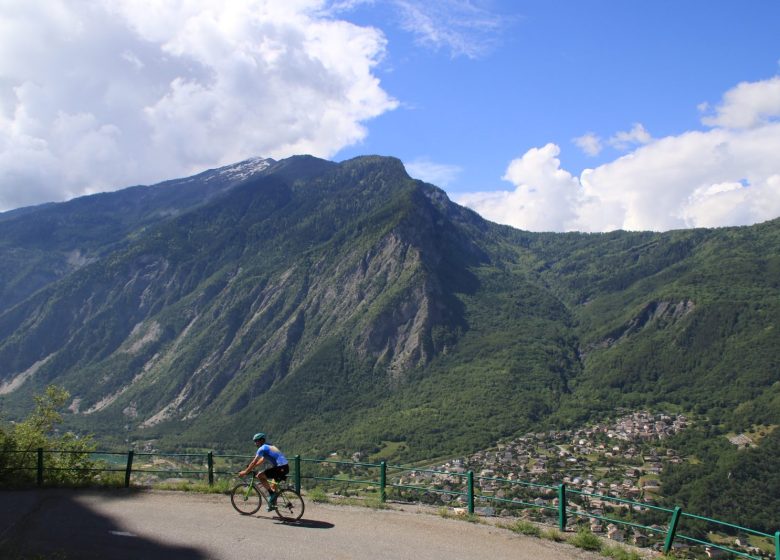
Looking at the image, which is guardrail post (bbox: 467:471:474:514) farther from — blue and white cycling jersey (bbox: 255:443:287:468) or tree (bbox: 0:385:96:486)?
tree (bbox: 0:385:96:486)

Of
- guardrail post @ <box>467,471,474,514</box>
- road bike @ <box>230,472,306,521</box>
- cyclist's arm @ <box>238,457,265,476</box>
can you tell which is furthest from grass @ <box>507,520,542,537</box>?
cyclist's arm @ <box>238,457,265,476</box>

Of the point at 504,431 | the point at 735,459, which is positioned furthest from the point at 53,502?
the point at 504,431

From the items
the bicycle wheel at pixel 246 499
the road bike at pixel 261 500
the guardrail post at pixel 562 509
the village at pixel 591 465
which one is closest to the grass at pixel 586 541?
the guardrail post at pixel 562 509

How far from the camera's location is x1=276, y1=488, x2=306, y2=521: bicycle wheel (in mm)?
21547

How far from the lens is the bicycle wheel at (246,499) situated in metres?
22.3

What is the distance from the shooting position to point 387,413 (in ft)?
563

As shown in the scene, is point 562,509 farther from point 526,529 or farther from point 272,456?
point 272,456

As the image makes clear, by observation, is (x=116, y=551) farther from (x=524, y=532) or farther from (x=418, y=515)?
(x=524, y=532)

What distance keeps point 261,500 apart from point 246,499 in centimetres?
58

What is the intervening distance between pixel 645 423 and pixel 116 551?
473 feet

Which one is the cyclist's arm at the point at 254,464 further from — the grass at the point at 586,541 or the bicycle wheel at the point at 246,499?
the grass at the point at 586,541

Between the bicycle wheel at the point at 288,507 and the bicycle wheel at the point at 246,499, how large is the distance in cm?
91

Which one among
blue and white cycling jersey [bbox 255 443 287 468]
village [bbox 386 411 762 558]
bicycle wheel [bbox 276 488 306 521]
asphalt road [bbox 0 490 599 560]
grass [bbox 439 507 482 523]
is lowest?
village [bbox 386 411 762 558]

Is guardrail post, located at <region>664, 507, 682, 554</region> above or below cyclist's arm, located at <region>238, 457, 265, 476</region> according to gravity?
below
